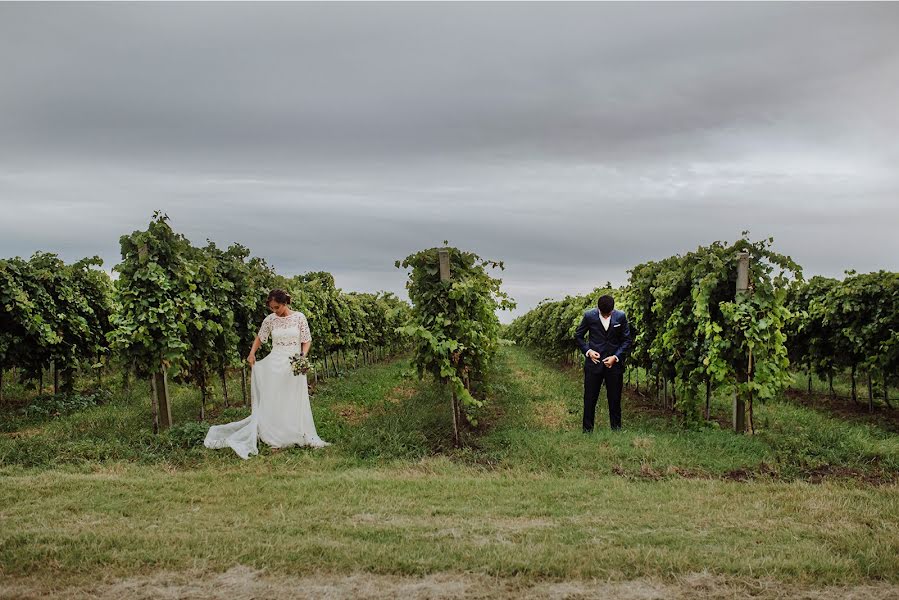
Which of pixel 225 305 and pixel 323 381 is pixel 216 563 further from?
pixel 323 381

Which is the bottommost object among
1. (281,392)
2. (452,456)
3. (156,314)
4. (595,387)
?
(452,456)

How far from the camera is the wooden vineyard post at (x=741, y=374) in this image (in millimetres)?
9039

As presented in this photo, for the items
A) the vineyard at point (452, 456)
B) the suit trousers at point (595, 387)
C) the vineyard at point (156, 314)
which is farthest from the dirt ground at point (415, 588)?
the vineyard at point (156, 314)

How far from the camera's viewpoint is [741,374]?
9156 mm

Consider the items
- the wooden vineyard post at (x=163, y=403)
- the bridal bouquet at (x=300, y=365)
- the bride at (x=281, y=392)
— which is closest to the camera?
the bridal bouquet at (x=300, y=365)

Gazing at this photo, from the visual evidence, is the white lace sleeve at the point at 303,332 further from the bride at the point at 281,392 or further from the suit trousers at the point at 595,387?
the suit trousers at the point at 595,387

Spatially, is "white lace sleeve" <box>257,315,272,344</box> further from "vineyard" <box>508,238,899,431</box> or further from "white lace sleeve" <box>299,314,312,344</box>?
"vineyard" <box>508,238,899,431</box>

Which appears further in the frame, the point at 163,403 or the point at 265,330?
the point at 163,403

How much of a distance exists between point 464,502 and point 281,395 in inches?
138

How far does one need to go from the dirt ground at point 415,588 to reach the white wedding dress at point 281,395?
4.22 meters

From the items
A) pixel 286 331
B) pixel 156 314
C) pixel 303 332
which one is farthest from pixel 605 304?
pixel 156 314

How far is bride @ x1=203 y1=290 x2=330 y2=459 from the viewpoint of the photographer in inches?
332

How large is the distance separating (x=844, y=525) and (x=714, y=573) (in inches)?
70.3

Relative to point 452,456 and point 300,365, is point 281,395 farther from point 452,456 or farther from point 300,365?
point 452,456
